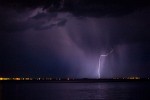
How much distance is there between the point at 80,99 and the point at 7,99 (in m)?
20.8

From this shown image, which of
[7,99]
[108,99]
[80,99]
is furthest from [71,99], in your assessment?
[7,99]

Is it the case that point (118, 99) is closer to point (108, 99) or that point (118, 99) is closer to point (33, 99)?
point (108, 99)

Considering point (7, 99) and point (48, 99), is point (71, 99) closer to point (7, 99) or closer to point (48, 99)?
point (48, 99)

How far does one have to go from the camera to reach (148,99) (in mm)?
102750

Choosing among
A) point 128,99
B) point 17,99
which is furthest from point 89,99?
point 17,99

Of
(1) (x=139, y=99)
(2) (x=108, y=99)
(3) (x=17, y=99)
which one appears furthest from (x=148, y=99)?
(3) (x=17, y=99)

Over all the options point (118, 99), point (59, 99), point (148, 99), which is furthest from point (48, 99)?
point (148, 99)

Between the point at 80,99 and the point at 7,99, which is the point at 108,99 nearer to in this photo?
the point at 80,99

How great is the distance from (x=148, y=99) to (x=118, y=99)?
844 cm

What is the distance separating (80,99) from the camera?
104438 millimetres

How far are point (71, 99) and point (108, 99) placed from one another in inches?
427

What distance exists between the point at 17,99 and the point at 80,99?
59.9 feet

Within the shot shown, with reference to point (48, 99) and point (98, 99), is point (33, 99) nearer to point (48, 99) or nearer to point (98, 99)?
point (48, 99)

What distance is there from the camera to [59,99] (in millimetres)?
105875
